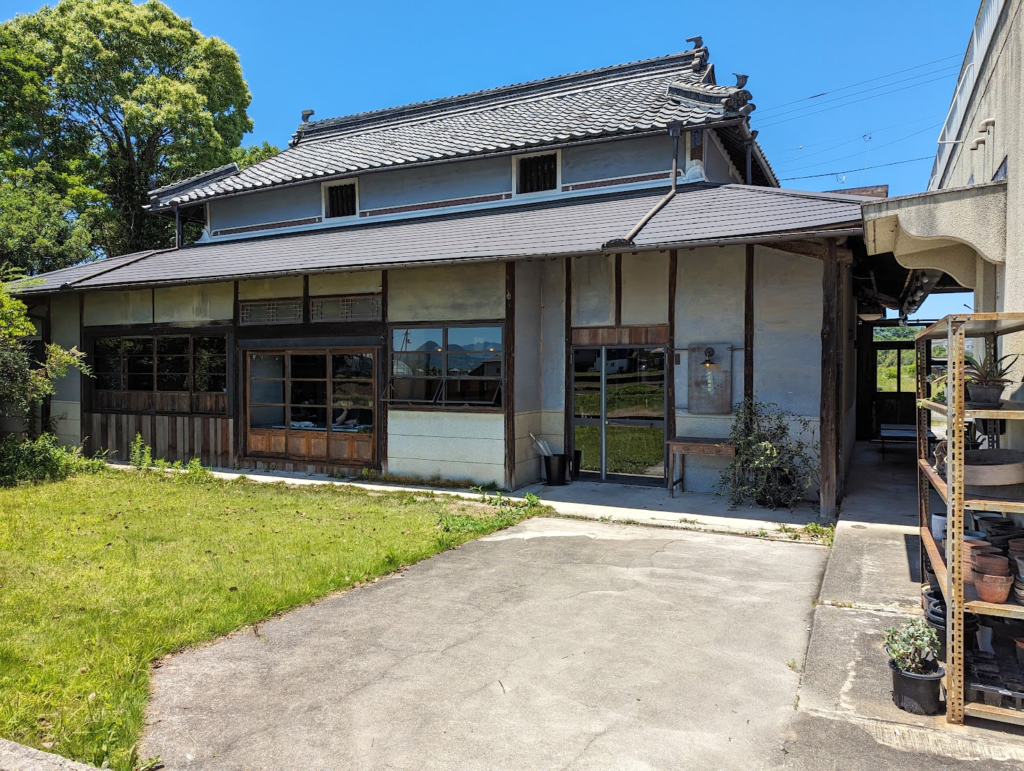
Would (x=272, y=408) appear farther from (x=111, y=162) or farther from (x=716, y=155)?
(x=111, y=162)

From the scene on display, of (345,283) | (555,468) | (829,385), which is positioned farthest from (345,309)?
(829,385)

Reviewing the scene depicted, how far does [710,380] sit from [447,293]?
372 centimetres

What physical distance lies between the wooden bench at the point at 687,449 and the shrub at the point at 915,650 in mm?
4754

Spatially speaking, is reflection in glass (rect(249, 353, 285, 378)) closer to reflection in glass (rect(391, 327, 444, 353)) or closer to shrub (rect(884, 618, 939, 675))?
reflection in glass (rect(391, 327, 444, 353))

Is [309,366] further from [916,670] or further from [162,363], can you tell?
[916,670]

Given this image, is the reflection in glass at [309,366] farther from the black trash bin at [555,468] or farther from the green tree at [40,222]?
the green tree at [40,222]

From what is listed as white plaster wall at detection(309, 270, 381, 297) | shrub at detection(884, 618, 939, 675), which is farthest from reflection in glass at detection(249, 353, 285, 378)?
shrub at detection(884, 618, 939, 675)

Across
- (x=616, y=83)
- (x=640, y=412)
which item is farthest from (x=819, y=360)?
(x=616, y=83)

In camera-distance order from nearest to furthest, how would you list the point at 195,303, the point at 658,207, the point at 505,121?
the point at 658,207 < the point at 195,303 < the point at 505,121

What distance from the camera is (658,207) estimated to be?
28.3ft

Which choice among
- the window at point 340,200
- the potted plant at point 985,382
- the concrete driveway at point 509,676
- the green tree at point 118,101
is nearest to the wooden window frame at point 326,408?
the window at point 340,200

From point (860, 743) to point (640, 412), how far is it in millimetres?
6353

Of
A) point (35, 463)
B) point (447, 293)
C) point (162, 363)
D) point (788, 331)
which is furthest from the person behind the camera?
point (162, 363)

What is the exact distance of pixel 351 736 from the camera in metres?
2.90
